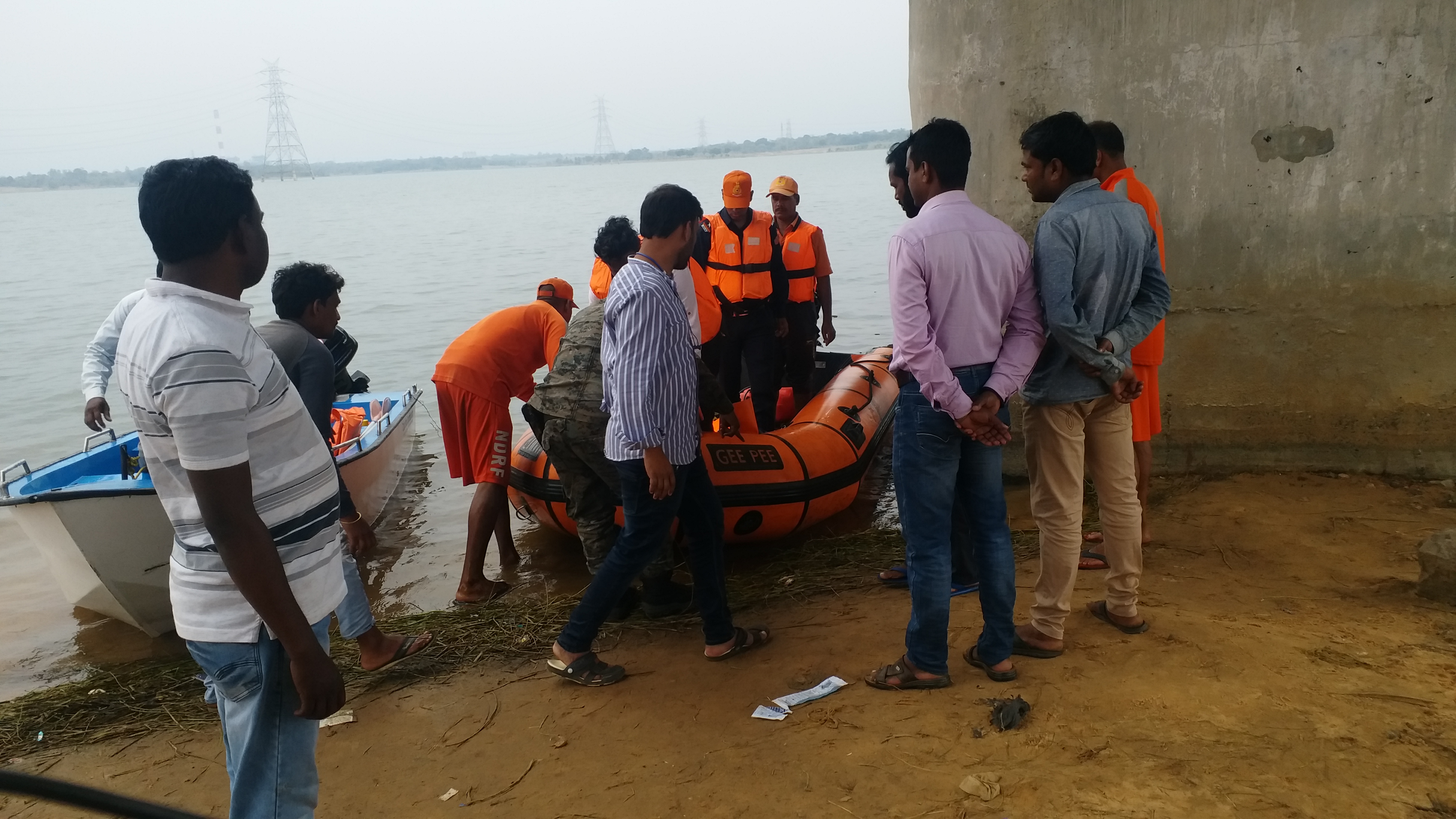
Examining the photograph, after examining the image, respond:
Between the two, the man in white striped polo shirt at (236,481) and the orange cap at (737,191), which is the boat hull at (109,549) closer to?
the man in white striped polo shirt at (236,481)

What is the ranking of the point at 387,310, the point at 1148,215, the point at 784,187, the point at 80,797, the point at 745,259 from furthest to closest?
the point at 387,310 → the point at 784,187 → the point at 745,259 → the point at 1148,215 → the point at 80,797

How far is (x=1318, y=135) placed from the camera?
438 cm

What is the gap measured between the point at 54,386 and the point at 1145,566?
1283 centimetres

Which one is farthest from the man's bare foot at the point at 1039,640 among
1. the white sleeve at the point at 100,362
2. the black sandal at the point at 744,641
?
the white sleeve at the point at 100,362

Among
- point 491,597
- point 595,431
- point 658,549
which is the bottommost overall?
point 491,597

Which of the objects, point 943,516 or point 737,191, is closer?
point 943,516

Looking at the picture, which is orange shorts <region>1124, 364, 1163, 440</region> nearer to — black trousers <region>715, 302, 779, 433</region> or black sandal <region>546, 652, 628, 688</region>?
black sandal <region>546, 652, 628, 688</region>

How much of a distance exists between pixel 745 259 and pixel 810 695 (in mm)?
3691

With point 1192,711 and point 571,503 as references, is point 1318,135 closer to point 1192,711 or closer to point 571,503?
point 1192,711

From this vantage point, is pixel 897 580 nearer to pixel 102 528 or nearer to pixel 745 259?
pixel 745 259

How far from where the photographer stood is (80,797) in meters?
1.19

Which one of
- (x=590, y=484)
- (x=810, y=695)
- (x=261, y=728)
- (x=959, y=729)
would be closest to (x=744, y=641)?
(x=810, y=695)

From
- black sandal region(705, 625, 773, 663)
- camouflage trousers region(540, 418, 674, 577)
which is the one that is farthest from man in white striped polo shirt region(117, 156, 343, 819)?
black sandal region(705, 625, 773, 663)

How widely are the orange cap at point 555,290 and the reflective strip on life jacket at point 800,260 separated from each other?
217cm
